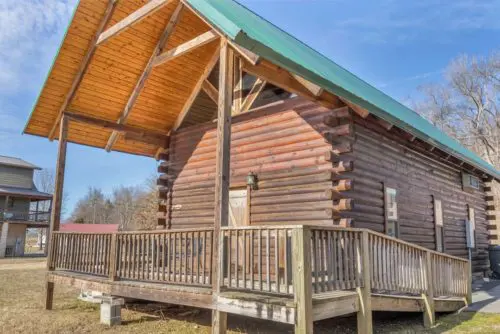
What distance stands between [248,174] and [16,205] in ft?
116

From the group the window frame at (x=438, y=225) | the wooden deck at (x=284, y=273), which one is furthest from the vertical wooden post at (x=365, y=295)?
the window frame at (x=438, y=225)

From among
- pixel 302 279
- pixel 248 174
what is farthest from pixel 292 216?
pixel 302 279

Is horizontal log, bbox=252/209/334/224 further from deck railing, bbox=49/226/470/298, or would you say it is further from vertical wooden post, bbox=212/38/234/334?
vertical wooden post, bbox=212/38/234/334

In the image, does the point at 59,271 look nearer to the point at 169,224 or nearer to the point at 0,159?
the point at 169,224

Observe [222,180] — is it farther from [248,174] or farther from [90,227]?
[90,227]

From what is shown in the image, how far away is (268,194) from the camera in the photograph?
10.1m

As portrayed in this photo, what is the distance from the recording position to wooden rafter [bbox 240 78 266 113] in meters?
10.6

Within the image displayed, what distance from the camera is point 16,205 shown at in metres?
37.8

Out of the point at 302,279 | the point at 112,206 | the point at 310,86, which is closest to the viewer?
the point at 302,279

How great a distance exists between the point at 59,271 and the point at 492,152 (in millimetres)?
37590

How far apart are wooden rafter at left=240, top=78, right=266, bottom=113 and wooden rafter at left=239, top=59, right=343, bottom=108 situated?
2085mm

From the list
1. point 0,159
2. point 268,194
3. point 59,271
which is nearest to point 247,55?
point 268,194

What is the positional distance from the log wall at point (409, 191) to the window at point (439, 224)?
0.24 meters

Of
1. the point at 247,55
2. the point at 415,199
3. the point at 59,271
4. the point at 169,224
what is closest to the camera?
the point at 247,55
